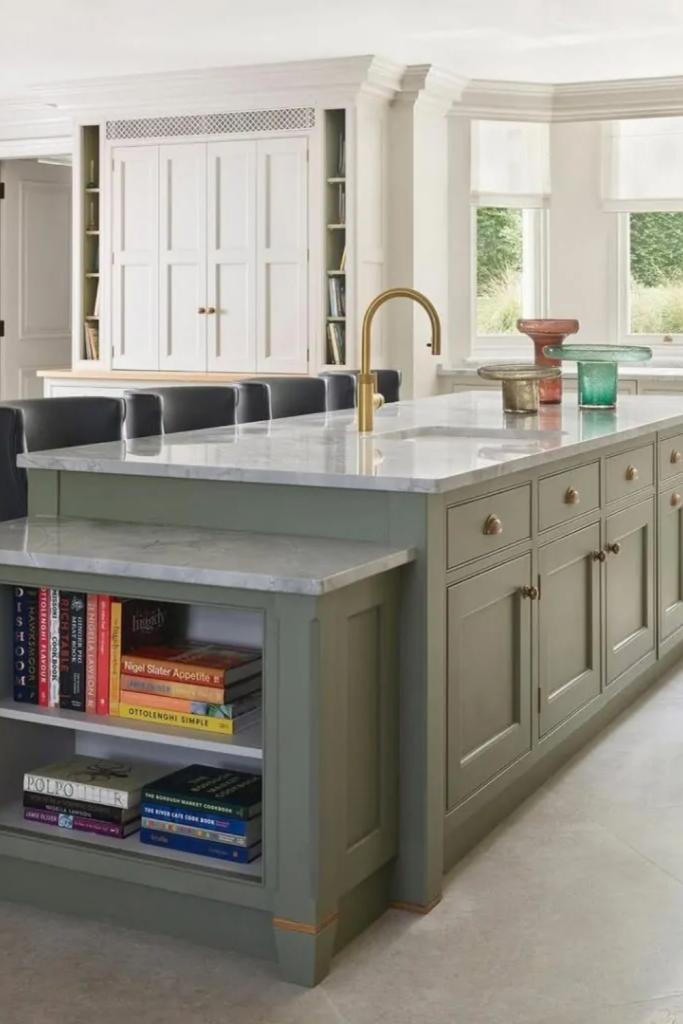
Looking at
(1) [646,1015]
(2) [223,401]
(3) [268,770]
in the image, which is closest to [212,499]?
(3) [268,770]

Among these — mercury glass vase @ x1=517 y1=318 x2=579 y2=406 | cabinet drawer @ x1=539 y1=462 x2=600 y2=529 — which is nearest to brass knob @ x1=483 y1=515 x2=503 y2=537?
cabinet drawer @ x1=539 y1=462 x2=600 y2=529

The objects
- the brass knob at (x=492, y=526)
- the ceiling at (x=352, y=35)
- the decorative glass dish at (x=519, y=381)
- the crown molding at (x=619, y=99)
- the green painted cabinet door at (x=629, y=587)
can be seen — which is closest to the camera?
the brass knob at (x=492, y=526)

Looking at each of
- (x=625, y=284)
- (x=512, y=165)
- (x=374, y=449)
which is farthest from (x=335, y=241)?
(x=374, y=449)

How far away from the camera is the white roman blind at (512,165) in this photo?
8.45 metres

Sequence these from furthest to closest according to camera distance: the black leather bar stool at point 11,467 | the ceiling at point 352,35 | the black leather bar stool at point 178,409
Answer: the ceiling at point 352,35 < the black leather bar stool at point 178,409 < the black leather bar stool at point 11,467

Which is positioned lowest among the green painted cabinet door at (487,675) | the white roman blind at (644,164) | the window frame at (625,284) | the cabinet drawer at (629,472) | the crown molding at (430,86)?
the green painted cabinet door at (487,675)

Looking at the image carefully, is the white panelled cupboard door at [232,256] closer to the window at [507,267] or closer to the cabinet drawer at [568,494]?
the window at [507,267]

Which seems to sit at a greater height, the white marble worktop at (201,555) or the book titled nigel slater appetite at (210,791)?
the white marble worktop at (201,555)

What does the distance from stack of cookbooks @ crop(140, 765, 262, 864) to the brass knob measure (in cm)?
75

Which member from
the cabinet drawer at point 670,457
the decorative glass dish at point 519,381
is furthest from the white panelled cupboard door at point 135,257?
the cabinet drawer at point 670,457

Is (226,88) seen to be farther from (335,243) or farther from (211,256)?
(335,243)

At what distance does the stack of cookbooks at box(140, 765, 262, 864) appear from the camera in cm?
257

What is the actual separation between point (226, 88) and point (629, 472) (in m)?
4.59

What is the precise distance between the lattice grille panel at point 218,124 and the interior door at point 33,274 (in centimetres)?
134
